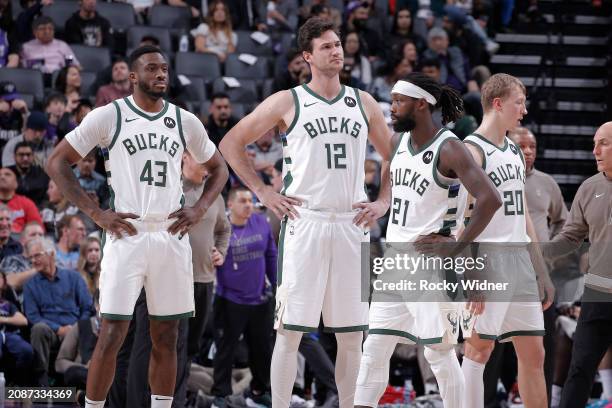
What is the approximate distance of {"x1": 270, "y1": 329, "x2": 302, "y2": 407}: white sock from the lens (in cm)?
661

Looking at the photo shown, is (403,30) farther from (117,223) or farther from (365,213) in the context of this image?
(117,223)

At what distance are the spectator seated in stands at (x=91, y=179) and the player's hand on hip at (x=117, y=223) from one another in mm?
4180

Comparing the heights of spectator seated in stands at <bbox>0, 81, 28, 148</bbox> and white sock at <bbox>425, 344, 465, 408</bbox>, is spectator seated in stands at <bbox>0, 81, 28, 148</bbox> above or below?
above

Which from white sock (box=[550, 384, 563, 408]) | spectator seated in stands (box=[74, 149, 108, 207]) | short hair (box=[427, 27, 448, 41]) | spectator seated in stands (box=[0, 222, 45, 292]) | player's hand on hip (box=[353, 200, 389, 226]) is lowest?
white sock (box=[550, 384, 563, 408])

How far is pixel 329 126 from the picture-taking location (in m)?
6.77

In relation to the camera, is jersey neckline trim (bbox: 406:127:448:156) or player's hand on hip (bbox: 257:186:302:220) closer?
jersey neckline trim (bbox: 406:127:448:156)

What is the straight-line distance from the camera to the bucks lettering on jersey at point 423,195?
6.23 meters

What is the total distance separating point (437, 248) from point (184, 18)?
8.72 metres

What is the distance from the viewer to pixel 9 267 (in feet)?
32.7

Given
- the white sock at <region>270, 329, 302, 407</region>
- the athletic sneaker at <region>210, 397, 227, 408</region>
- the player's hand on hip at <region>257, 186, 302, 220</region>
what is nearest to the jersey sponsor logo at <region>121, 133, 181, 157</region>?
the player's hand on hip at <region>257, 186, 302, 220</region>

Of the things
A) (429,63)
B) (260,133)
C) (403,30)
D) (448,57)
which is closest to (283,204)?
(260,133)

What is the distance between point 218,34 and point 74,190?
24.8 feet

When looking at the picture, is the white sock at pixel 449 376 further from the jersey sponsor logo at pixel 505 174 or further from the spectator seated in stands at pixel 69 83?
the spectator seated in stands at pixel 69 83

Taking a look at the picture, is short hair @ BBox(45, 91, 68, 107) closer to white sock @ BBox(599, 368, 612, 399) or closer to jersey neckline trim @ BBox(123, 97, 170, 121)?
jersey neckline trim @ BBox(123, 97, 170, 121)
